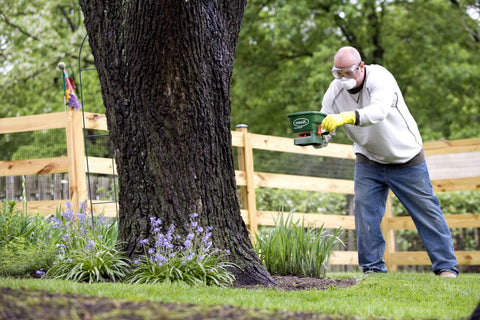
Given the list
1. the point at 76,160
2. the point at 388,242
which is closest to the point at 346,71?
the point at 76,160

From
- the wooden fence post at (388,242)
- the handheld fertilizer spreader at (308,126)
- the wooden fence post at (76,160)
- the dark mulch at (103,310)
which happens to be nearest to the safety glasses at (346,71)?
the handheld fertilizer spreader at (308,126)

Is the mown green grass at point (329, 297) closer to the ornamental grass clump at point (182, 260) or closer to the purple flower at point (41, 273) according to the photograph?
the ornamental grass clump at point (182, 260)

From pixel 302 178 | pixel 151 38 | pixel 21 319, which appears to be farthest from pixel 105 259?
pixel 302 178

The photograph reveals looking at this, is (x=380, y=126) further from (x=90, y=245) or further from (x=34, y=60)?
(x=34, y=60)

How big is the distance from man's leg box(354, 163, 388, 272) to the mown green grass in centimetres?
129

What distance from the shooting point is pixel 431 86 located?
13.7m

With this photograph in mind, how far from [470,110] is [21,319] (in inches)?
522

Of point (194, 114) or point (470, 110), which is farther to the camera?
point (470, 110)

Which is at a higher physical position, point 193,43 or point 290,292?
point 193,43

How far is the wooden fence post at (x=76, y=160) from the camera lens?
18.1 feet

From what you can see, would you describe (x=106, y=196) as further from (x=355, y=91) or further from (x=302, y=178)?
(x=355, y=91)

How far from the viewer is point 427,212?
5.21 meters

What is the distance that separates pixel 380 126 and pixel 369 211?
794mm

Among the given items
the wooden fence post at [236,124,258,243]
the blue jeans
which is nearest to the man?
the blue jeans
